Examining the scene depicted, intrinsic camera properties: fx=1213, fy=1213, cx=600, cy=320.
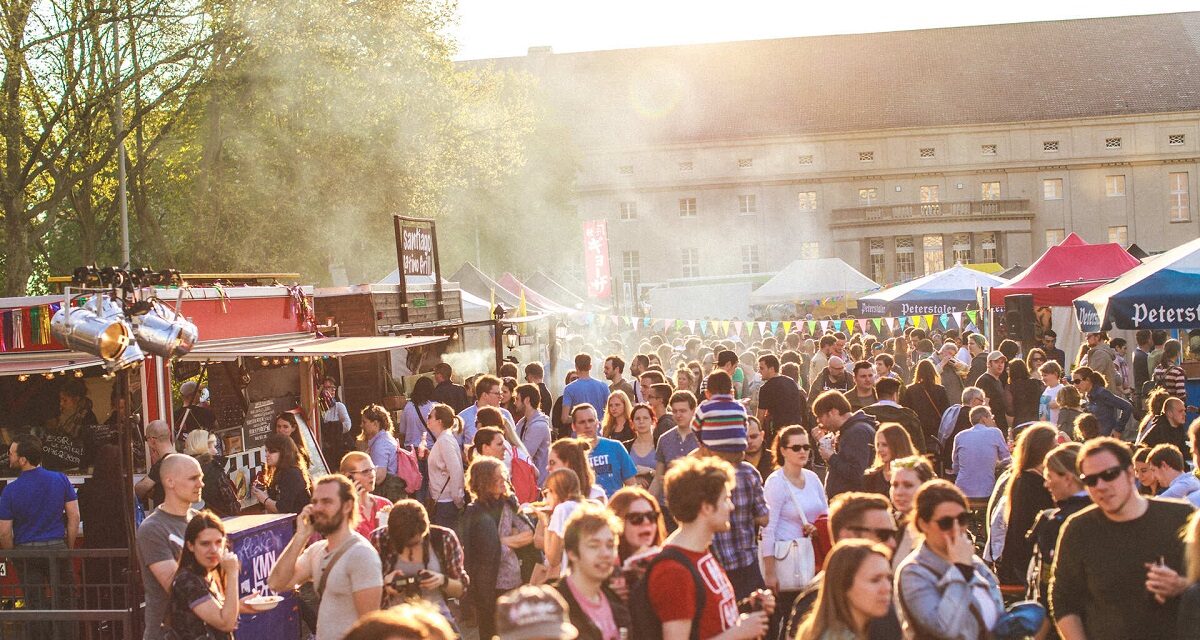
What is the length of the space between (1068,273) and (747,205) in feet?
166

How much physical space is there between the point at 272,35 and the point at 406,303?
1163cm

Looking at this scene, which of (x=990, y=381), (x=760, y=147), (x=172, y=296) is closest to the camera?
(x=172, y=296)

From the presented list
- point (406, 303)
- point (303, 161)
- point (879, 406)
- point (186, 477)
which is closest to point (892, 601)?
point (186, 477)

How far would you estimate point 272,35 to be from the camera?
2602 centimetres

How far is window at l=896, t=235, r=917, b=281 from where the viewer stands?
6669 cm

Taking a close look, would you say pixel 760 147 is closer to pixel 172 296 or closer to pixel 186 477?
pixel 172 296

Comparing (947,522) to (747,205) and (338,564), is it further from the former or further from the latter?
(747,205)

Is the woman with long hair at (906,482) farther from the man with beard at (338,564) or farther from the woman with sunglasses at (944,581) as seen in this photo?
the man with beard at (338,564)

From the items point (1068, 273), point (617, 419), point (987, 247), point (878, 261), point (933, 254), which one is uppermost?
point (987, 247)

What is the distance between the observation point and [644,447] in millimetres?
9453

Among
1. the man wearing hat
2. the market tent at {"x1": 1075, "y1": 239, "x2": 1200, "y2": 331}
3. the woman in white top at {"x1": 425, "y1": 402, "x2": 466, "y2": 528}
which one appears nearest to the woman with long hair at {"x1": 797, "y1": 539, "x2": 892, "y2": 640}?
the man wearing hat

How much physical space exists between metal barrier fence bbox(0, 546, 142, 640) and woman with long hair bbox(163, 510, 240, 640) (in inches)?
76.4

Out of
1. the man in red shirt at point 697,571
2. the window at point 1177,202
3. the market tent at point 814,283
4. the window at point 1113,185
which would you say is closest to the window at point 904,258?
the window at point 1113,185

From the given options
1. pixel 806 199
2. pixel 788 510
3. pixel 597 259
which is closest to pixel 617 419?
pixel 788 510
